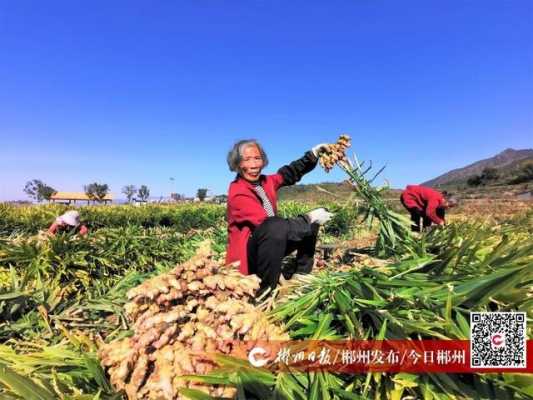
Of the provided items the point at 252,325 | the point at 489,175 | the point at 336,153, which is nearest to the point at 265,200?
the point at 336,153

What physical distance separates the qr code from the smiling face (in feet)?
5.35

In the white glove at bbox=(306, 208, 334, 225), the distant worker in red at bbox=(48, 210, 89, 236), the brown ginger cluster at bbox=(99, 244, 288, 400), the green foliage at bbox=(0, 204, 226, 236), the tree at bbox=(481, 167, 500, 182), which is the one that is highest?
the tree at bbox=(481, 167, 500, 182)

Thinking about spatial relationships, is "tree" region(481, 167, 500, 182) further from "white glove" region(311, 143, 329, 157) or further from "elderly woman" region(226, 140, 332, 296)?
"elderly woman" region(226, 140, 332, 296)

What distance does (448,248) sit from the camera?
A: 207cm

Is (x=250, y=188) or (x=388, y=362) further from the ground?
(x=250, y=188)

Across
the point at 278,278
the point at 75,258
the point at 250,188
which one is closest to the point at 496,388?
the point at 278,278

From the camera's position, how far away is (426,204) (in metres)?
3.92

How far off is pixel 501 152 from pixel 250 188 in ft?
453

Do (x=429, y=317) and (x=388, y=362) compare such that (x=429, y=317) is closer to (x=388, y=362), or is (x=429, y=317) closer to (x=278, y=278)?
(x=388, y=362)

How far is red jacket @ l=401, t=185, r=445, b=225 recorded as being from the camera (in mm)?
3806

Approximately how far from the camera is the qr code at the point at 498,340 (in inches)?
52.5

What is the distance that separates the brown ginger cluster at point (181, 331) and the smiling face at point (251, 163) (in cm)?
112

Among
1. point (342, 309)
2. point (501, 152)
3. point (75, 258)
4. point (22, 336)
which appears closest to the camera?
point (342, 309)

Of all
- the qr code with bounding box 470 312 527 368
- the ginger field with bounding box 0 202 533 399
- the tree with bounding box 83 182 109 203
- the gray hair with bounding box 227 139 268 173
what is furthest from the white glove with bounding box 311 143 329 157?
the tree with bounding box 83 182 109 203
